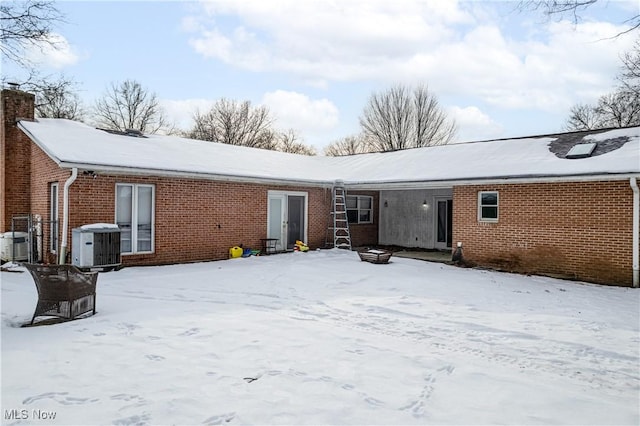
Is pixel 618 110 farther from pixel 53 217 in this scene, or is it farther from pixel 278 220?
pixel 53 217

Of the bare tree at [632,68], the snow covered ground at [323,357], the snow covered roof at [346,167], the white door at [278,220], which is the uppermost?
the bare tree at [632,68]

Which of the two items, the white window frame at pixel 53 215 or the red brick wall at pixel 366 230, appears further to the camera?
the red brick wall at pixel 366 230

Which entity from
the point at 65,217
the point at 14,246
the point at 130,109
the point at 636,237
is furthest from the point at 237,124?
the point at 636,237

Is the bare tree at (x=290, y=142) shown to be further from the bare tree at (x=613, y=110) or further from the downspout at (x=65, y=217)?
the downspout at (x=65, y=217)

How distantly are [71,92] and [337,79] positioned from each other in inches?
448

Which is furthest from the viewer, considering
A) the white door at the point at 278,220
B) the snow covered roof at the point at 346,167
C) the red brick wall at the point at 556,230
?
the white door at the point at 278,220

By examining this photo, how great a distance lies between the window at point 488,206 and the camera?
39.7 feet

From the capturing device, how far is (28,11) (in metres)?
11.1

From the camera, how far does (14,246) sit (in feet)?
37.7

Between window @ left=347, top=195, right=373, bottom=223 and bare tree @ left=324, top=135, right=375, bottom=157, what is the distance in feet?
74.5

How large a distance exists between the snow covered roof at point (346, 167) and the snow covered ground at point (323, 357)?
10.4ft

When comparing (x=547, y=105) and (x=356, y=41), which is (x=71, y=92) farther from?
(x=547, y=105)

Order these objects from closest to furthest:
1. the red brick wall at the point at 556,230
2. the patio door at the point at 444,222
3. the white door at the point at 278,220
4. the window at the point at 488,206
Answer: the red brick wall at the point at 556,230, the window at the point at 488,206, the white door at the point at 278,220, the patio door at the point at 444,222

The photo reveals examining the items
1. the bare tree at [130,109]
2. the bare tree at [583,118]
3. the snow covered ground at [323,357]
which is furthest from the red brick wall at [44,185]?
the bare tree at [583,118]
